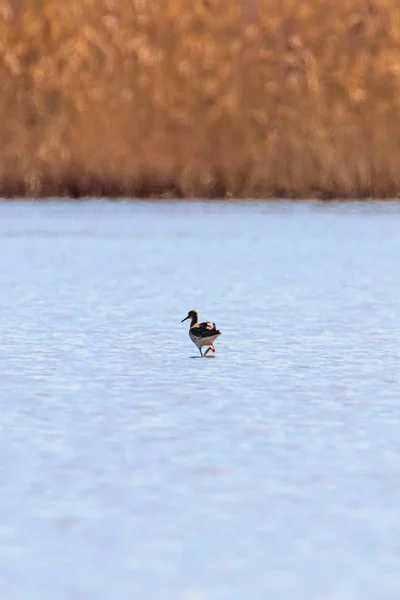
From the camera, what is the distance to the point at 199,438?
6961 mm

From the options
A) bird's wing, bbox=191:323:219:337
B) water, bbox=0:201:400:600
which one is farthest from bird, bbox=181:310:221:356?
water, bbox=0:201:400:600

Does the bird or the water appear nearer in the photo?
the water

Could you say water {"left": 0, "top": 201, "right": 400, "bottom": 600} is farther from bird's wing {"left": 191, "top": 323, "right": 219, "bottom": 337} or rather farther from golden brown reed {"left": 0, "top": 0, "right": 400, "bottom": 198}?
golden brown reed {"left": 0, "top": 0, "right": 400, "bottom": 198}

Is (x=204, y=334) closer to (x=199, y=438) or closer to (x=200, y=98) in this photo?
(x=199, y=438)

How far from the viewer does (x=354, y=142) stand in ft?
77.1

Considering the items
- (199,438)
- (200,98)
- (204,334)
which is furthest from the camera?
(200,98)

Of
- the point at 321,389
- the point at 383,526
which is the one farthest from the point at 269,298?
the point at 383,526

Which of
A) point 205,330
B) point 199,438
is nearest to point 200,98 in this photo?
point 205,330

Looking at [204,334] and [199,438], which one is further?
[204,334]

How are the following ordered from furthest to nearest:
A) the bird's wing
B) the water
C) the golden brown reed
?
the golden brown reed, the bird's wing, the water

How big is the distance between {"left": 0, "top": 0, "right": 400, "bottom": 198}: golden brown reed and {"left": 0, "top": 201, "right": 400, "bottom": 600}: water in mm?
6931

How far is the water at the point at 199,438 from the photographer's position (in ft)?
16.1

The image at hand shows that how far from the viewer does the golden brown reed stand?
22641 mm

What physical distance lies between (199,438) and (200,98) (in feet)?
58.8
